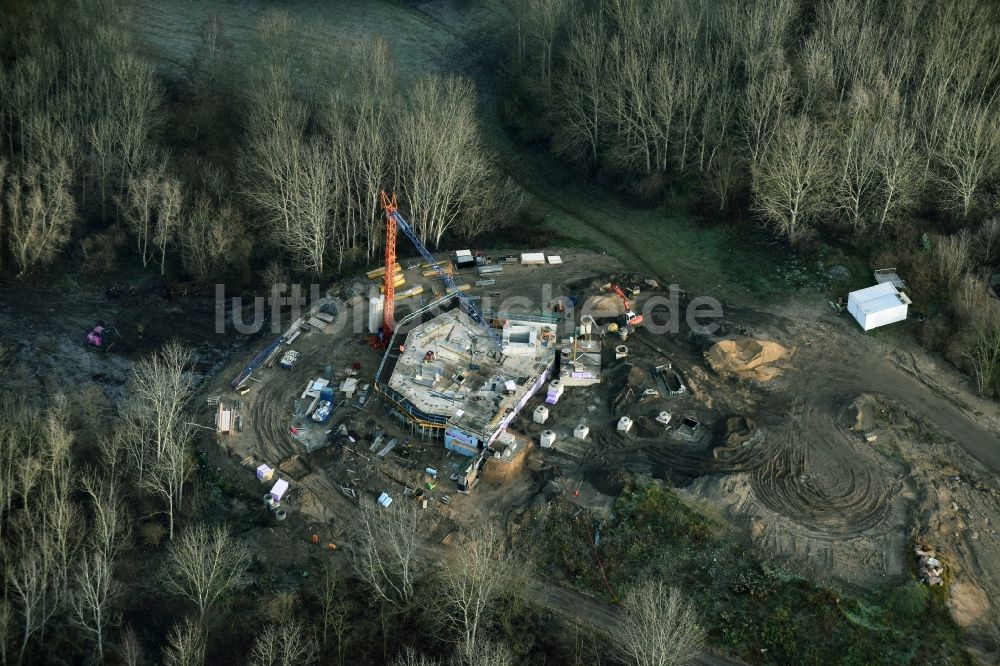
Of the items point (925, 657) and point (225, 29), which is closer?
point (925, 657)

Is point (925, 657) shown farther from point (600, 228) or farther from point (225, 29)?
point (225, 29)

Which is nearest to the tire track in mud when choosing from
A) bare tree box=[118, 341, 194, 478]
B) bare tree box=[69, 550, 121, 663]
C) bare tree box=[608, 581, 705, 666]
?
bare tree box=[608, 581, 705, 666]

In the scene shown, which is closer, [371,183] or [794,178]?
[794,178]

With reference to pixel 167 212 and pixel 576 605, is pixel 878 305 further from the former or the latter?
pixel 167 212

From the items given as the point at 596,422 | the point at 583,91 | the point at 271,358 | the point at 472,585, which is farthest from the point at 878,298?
the point at 271,358

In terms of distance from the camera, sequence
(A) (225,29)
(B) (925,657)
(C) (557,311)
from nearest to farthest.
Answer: (B) (925,657) < (C) (557,311) < (A) (225,29)

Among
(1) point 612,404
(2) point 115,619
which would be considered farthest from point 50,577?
(1) point 612,404
